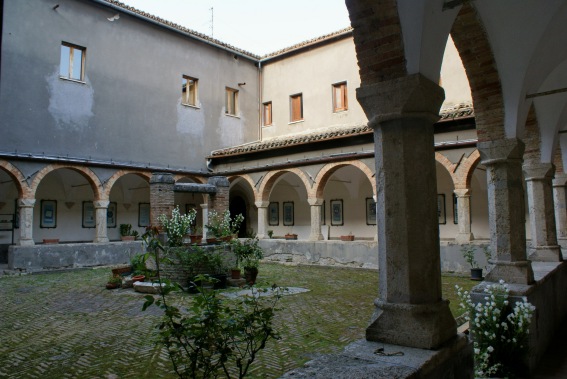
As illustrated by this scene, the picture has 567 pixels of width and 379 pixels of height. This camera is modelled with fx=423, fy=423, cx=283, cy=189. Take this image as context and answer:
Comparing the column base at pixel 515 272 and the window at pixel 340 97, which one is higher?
the window at pixel 340 97

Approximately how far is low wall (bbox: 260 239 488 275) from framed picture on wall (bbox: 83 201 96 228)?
22.7 feet

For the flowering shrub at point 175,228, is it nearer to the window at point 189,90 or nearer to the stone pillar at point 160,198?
the stone pillar at point 160,198

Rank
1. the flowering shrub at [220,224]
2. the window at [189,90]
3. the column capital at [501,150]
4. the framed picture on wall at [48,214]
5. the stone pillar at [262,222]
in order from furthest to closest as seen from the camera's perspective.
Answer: the window at [189,90] → the stone pillar at [262,222] → the framed picture on wall at [48,214] → the flowering shrub at [220,224] → the column capital at [501,150]

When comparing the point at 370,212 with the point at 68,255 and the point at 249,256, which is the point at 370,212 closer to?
the point at 249,256

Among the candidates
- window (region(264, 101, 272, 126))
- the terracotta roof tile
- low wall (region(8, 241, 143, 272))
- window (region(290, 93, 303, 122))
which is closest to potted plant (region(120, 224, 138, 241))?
low wall (region(8, 241, 143, 272))

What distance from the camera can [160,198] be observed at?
1030 centimetres

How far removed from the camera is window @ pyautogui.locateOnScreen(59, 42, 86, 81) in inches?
561

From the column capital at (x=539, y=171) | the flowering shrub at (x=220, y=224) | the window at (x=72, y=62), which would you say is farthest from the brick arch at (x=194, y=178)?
the column capital at (x=539, y=171)

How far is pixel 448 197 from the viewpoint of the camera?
49.1 feet

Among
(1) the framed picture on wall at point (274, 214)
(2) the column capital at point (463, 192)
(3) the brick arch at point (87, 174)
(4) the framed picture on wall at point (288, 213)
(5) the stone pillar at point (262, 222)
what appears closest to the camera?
(2) the column capital at point (463, 192)

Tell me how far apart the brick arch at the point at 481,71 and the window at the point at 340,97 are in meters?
12.6

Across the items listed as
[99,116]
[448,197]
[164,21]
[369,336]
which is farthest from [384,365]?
[164,21]

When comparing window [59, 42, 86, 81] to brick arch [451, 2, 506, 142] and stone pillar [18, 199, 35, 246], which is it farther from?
brick arch [451, 2, 506, 142]

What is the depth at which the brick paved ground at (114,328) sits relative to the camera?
455 cm
